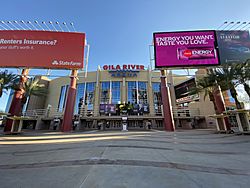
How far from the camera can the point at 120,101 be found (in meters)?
27.6

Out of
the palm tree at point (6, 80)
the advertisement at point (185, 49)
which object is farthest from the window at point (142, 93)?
the palm tree at point (6, 80)

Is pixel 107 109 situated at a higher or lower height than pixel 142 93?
lower

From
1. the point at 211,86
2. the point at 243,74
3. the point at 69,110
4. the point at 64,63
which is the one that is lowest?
the point at 69,110

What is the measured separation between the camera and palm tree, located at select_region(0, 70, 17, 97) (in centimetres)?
1598

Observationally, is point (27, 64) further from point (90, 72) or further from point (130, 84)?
point (130, 84)

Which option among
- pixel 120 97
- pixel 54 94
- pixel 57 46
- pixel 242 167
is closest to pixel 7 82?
pixel 57 46

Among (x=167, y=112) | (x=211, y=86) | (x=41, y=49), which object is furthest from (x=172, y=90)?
(x=41, y=49)

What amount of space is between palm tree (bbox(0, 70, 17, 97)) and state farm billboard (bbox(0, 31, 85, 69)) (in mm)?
1811

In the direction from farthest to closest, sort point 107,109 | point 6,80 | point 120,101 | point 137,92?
point 137,92, point 120,101, point 107,109, point 6,80

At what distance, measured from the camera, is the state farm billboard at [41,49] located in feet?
60.4

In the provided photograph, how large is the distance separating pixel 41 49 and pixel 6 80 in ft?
18.9

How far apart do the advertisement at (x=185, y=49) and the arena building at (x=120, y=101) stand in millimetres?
6476

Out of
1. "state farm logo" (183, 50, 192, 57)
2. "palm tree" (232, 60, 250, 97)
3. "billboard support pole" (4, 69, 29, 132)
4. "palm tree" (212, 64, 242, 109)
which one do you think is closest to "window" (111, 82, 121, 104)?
"state farm logo" (183, 50, 192, 57)

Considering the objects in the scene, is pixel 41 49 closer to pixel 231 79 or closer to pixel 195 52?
pixel 195 52
